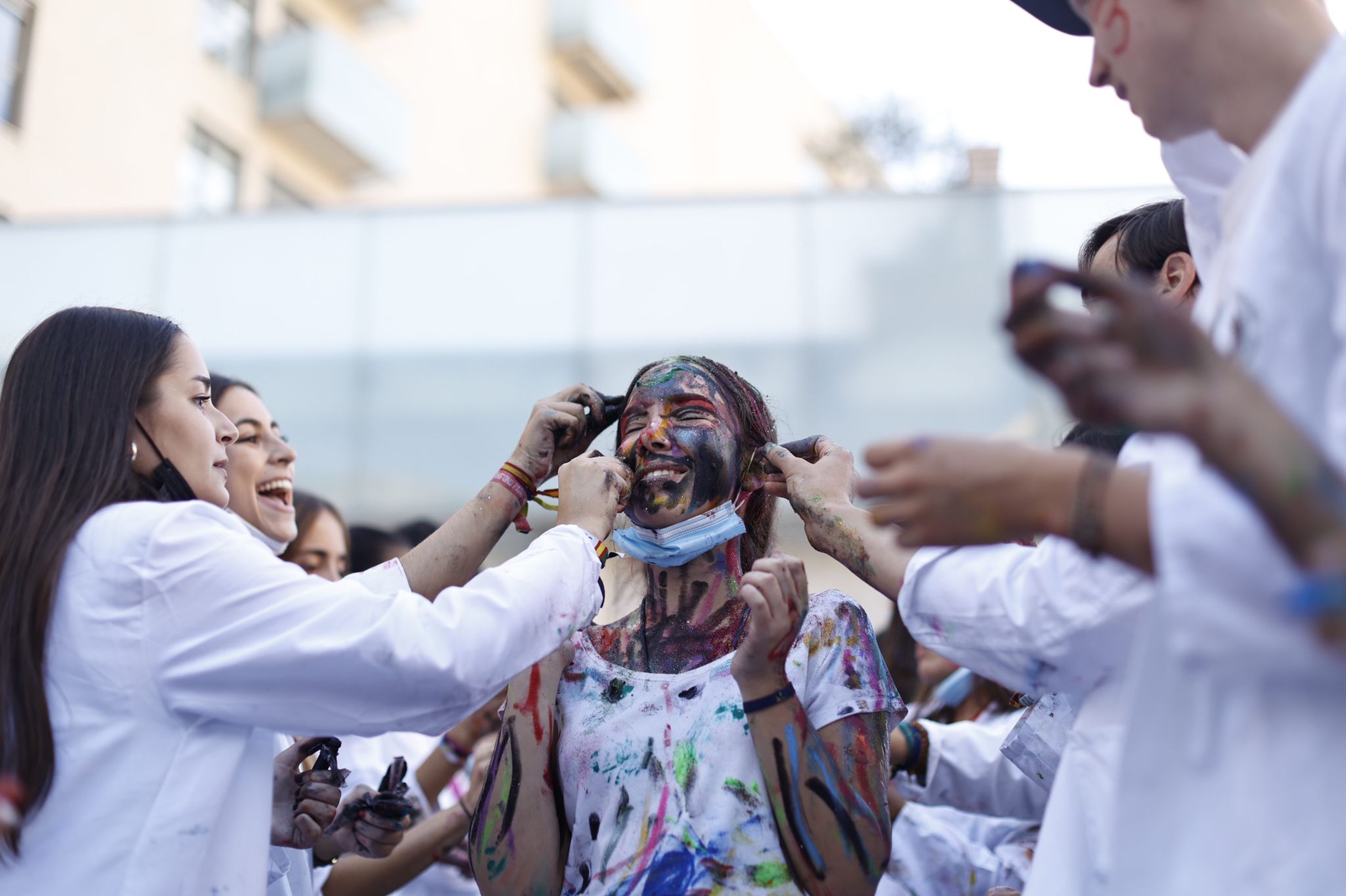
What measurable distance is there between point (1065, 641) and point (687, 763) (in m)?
1.03

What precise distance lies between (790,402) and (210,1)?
9337 millimetres

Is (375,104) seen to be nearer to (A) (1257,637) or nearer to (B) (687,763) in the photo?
(B) (687,763)

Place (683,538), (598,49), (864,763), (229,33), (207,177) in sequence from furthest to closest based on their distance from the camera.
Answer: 1. (598,49)
2. (229,33)
3. (207,177)
4. (683,538)
5. (864,763)

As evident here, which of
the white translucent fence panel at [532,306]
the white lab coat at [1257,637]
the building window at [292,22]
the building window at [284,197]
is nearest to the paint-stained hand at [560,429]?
the white lab coat at [1257,637]

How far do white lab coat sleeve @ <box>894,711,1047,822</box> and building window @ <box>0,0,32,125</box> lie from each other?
1043 centimetres

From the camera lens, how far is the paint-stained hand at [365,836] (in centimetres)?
286

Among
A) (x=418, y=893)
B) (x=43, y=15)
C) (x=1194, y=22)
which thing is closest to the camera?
(x=1194, y=22)

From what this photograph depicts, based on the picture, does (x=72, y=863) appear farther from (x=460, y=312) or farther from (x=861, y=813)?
(x=460, y=312)

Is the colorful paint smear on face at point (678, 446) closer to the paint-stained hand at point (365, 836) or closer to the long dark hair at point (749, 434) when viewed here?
the long dark hair at point (749, 434)

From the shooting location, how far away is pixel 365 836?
2.89 metres

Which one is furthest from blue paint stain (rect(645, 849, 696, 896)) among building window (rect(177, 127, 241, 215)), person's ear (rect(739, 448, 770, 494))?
building window (rect(177, 127, 241, 215))

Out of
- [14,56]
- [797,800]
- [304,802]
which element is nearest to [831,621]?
[797,800]

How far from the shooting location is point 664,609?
9.32 ft

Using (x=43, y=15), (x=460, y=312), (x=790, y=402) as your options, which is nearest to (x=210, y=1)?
(x=43, y=15)
